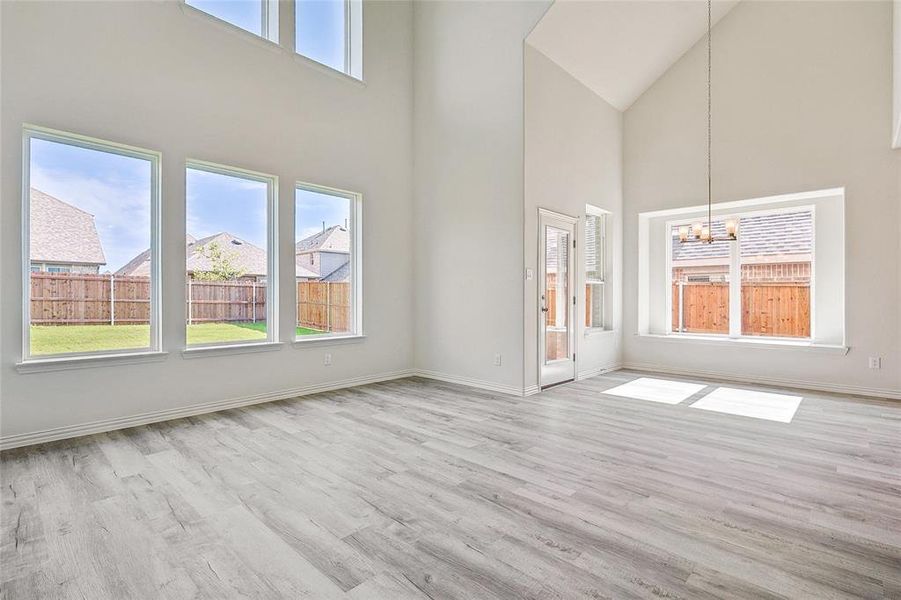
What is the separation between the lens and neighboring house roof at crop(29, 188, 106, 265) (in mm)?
3477

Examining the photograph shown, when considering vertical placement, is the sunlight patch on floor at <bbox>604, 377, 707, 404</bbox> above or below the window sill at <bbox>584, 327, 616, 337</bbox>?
below

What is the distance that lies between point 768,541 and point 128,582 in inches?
Result: 107

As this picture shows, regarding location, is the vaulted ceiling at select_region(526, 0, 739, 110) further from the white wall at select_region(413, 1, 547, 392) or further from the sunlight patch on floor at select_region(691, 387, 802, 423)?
the sunlight patch on floor at select_region(691, 387, 802, 423)

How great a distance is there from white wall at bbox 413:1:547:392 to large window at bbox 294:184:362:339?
35.5 inches

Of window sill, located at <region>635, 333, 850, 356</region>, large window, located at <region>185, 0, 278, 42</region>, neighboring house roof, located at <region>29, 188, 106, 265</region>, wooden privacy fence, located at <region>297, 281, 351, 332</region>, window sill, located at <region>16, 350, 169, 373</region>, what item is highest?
large window, located at <region>185, 0, 278, 42</region>

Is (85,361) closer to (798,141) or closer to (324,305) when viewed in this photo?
(324,305)

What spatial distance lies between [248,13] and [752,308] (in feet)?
22.8

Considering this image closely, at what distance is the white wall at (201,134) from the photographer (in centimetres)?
334

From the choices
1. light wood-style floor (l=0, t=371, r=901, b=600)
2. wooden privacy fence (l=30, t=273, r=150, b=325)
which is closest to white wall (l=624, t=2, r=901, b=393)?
light wood-style floor (l=0, t=371, r=901, b=600)

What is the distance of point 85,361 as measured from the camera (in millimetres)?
3588

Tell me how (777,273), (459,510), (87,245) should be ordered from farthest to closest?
(777,273) < (87,245) < (459,510)

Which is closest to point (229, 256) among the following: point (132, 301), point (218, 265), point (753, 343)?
point (218, 265)

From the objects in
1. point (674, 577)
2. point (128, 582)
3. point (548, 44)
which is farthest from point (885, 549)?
point (548, 44)

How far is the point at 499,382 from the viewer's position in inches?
201
